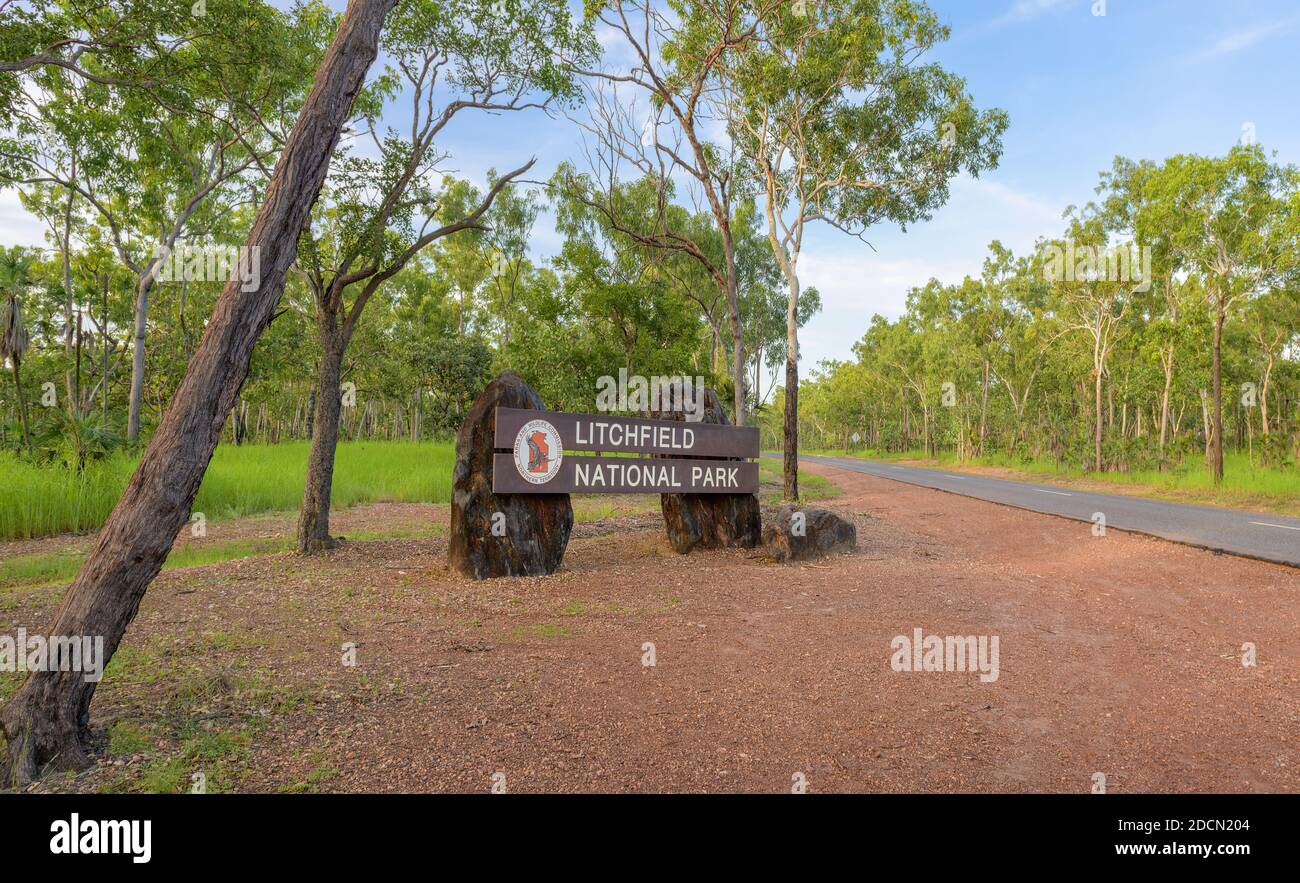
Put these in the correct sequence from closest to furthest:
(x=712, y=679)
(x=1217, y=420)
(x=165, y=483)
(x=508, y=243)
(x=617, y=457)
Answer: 1. (x=165, y=483)
2. (x=712, y=679)
3. (x=617, y=457)
4. (x=1217, y=420)
5. (x=508, y=243)

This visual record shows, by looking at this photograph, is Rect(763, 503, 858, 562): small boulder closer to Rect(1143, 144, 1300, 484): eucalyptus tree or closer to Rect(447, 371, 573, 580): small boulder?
Rect(447, 371, 573, 580): small boulder

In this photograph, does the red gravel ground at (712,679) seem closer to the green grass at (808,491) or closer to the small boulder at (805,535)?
the small boulder at (805,535)

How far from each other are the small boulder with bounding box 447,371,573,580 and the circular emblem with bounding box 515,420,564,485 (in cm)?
31

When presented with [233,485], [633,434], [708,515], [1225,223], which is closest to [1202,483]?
[1225,223]

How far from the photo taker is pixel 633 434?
9.44 meters

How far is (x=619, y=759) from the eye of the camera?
3592mm

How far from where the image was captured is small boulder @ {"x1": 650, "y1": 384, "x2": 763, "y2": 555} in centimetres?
1015

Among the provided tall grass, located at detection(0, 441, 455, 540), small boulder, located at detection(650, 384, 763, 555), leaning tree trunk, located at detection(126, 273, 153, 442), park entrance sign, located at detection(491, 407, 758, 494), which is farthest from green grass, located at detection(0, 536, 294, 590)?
leaning tree trunk, located at detection(126, 273, 153, 442)

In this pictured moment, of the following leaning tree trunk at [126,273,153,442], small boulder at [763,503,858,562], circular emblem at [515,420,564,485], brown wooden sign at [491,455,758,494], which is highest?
leaning tree trunk at [126,273,153,442]

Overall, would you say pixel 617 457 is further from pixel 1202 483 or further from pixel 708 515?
pixel 1202 483

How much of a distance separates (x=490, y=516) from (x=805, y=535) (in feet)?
14.2

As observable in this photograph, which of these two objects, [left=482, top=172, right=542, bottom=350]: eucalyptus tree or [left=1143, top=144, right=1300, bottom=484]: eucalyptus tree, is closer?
[left=1143, top=144, right=1300, bottom=484]: eucalyptus tree

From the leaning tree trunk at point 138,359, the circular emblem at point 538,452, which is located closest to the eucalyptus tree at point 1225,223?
the circular emblem at point 538,452

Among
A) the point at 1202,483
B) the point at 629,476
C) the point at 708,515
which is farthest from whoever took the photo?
the point at 1202,483
